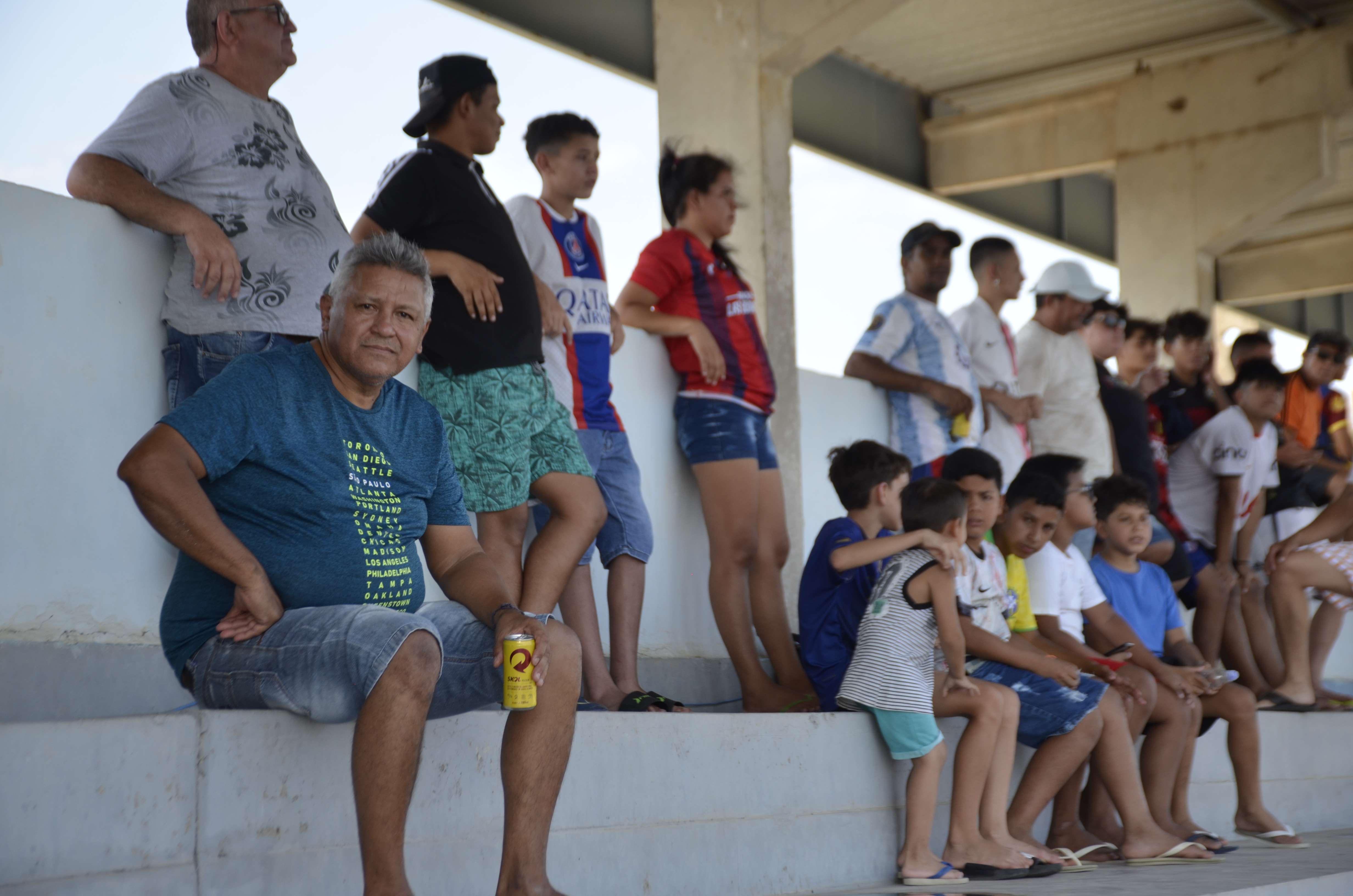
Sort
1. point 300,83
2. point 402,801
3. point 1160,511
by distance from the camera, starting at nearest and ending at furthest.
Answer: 1. point 402,801
2. point 1160,511
3. point 300,83

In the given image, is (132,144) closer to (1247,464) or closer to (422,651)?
(422,651)

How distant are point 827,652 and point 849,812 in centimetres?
54

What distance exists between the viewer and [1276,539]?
22.5ft

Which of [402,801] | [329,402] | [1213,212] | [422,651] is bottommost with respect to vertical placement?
[402,801]

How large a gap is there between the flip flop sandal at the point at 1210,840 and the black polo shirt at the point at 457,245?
2.78 m

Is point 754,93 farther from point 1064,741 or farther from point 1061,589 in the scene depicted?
point 1064,741

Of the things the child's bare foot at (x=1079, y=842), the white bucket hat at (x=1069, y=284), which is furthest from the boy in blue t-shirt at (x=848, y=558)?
the white bucket hat at (x=1069, y=284)

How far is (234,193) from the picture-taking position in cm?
320

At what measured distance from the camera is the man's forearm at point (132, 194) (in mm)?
3084

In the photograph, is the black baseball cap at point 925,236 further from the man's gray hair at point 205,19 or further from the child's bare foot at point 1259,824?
the man's gray hair at point 205,19

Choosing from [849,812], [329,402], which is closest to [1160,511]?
[849,812]

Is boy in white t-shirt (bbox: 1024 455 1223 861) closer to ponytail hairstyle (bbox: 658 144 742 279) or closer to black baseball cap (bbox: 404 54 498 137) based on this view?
ponytail hairstyle (bbox: 658 144 742 279)

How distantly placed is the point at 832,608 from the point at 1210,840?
1570mm

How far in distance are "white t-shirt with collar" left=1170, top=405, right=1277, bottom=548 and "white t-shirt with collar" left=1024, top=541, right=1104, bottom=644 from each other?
6.48 feet
